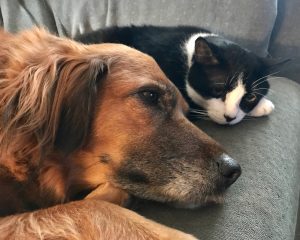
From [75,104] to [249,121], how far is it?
0.75m

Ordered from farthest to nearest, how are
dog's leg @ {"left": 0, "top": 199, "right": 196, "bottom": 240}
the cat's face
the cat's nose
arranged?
the cat's face → the cat's nose → dog's leg @ {"left": 0, "top": 199, "right": 196, "bottom": 240}

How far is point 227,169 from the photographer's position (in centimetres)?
100

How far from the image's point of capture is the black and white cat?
1.59 metres

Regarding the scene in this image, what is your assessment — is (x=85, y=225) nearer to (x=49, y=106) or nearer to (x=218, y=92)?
(x=49, y=106)

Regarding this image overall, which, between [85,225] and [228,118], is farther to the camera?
[228,118]

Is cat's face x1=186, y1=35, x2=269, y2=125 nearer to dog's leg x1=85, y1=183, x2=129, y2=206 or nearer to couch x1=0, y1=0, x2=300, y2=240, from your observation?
couch x1=0, y1=0, x2=300, y2=240

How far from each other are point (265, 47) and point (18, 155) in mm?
1277

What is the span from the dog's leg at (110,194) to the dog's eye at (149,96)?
22 centimetres

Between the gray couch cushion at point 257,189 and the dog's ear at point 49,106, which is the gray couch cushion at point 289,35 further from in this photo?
the dog's ear at point 49,106

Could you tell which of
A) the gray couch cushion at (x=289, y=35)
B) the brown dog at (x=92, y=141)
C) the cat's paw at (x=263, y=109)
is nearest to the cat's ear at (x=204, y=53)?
the cat's paw at (x=263, y=109)

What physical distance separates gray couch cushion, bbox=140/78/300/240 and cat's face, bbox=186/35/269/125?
12 cm

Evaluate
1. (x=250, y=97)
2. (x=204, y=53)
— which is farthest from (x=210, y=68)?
(x=250, y=97)

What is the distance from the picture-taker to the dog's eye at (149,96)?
3.31 ft

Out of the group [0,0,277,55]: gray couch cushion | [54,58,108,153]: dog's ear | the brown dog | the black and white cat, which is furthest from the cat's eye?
[54,58,108,153]: dog's ear
